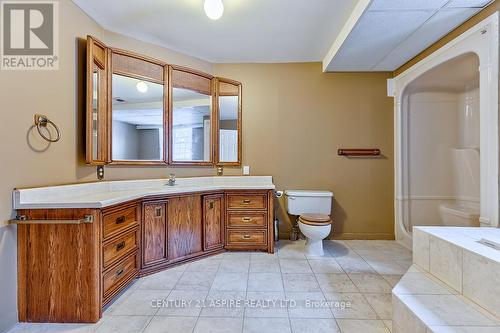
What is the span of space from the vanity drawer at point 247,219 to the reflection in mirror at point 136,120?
105cm

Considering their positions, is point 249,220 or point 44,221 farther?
point 249,220

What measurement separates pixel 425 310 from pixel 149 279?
79.9 inches

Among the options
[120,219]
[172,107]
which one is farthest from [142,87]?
[120,219]

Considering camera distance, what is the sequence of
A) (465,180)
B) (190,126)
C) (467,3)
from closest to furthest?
1. (467,3)
2. (190,126)
3. (465,180)

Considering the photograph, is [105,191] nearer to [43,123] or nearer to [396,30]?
[43,123]

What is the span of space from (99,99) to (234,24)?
1462mm

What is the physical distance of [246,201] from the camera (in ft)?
8.66

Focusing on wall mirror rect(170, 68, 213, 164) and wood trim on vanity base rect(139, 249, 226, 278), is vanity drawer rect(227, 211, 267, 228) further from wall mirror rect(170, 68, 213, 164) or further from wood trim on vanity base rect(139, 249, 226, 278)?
wall mirror rect(170, 68, 213, 164)

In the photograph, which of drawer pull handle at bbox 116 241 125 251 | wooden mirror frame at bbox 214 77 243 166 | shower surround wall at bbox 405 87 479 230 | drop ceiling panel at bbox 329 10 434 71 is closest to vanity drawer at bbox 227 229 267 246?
wooden mirror frame at bbox 214 77 243 166

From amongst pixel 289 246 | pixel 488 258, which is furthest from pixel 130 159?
pixel 488 258

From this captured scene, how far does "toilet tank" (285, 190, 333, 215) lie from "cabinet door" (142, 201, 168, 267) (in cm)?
152

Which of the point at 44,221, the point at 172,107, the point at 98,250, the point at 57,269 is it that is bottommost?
the point at 57,269

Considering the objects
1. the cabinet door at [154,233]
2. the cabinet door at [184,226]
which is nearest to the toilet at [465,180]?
the cabinet door at [184,226]

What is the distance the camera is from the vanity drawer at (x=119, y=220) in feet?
5.35
